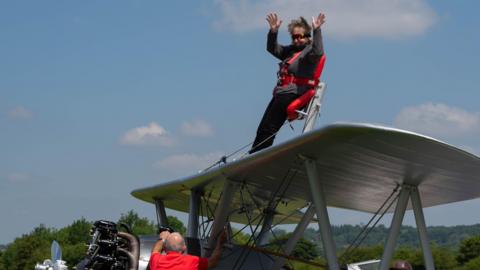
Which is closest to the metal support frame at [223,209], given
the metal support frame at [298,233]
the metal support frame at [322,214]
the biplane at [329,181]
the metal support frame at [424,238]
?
the biplane at [329,181]

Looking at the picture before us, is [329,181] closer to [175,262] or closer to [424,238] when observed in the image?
[424,238]

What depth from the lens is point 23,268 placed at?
8831 centimetres

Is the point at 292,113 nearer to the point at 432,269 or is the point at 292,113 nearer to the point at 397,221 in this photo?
the point at 397,221

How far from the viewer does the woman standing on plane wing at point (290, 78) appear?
12.3 meters

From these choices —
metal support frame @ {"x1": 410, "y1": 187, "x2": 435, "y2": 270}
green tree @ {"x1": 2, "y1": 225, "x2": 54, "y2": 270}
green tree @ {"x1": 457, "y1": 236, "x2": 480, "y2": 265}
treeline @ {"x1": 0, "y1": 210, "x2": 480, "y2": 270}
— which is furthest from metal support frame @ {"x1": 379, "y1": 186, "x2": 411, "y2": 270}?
green tree @ {"x1": 2, "y1": 225, "x2": 54, "y2": 270}

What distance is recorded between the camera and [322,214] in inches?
438

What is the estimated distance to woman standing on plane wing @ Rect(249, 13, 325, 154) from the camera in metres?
12.3

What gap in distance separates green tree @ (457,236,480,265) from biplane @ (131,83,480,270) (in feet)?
169

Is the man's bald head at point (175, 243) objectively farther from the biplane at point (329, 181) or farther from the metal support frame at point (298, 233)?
the metal support frame at point (298, 233)

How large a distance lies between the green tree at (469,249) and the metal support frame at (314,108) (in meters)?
54.7

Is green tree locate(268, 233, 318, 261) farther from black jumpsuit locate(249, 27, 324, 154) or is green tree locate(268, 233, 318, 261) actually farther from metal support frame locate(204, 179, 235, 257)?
black jumpsuit locate(249, 27, 324, 154)

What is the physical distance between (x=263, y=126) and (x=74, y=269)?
3.50 metres

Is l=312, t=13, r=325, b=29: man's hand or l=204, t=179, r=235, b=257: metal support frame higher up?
l=312, t=13, r=325, b=29: man's hand

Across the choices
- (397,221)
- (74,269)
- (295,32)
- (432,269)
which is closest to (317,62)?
(295,32)
